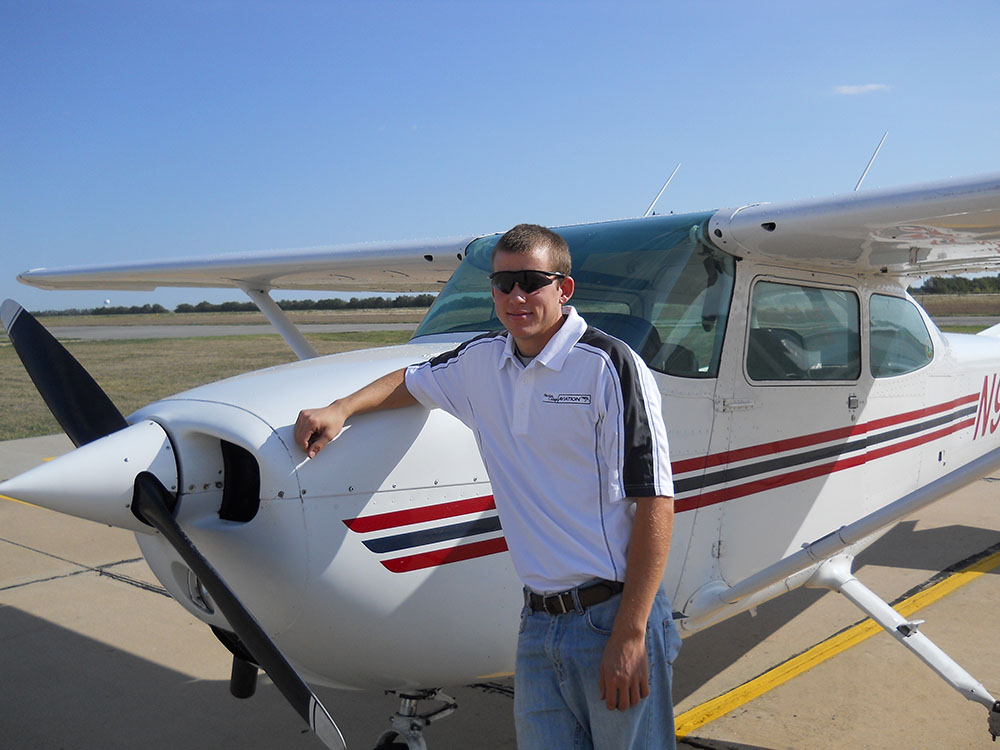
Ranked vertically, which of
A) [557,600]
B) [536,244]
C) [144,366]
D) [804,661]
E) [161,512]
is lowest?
[144,366]

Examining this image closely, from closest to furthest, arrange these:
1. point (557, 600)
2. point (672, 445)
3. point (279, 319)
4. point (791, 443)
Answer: point (557, 600) → point (672, 445) → point (791, 443) → point (279, 319)

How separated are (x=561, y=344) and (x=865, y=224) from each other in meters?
1.82

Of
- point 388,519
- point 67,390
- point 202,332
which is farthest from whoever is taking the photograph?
point 202,332

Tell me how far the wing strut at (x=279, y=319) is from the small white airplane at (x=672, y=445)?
162 cm

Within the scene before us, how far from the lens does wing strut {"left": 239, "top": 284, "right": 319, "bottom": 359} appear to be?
20.1 feet

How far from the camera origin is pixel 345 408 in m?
2.40

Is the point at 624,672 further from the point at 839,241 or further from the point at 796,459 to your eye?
the point at 839,241

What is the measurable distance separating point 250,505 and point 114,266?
4858mm

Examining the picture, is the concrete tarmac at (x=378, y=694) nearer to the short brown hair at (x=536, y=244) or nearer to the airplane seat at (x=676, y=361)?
the airplane seat at (x=676, y=361)

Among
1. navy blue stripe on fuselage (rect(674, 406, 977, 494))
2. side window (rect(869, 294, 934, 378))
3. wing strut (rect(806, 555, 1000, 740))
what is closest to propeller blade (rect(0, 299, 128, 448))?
navy blue stripe on fuselage (rect(674, 406, 977, 494))

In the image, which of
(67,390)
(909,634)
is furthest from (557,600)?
(909,634)

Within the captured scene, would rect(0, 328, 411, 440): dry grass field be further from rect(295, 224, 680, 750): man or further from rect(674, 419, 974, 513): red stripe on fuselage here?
rect(295, 224, 680, 750): man

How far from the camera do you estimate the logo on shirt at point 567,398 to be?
73.6 inches

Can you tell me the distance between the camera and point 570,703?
1.92 metres
